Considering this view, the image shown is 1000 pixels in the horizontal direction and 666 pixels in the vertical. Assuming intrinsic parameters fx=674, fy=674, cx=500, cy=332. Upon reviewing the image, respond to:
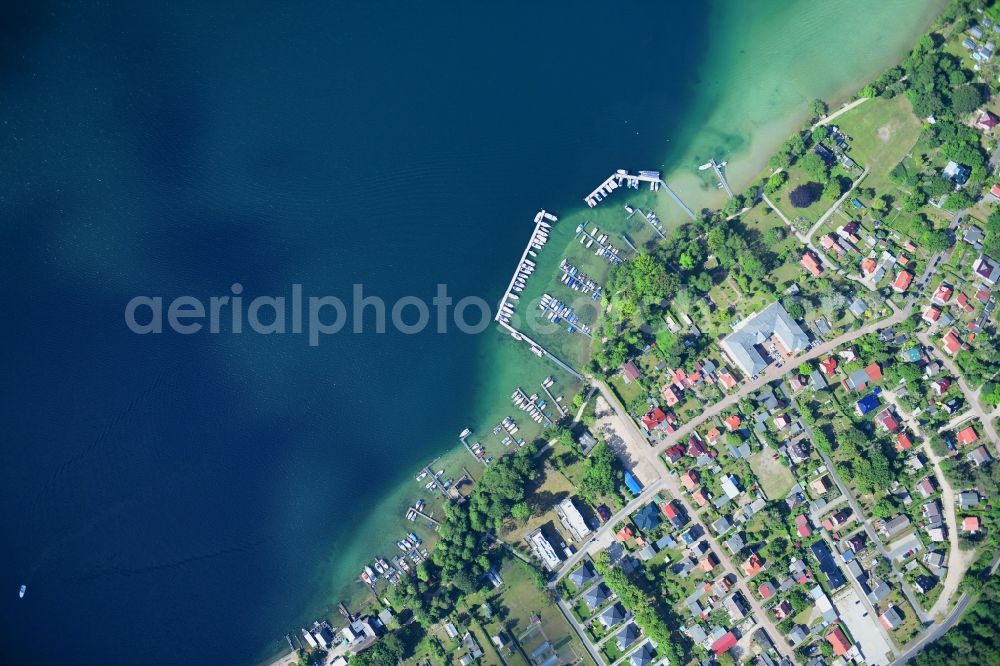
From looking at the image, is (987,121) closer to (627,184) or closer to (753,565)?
(627,184)

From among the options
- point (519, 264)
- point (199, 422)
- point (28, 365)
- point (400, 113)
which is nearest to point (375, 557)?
point (199, 422)

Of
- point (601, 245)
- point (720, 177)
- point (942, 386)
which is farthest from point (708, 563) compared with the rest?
point (720, 177)

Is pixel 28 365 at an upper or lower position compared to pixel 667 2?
upper

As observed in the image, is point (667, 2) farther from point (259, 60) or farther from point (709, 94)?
point (259, 60)

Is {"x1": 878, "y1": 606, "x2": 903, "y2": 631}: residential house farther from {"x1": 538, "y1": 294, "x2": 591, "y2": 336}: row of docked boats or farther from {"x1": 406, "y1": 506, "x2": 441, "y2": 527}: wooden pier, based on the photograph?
{"x1": 406, "y1": 506, "x2": 441, "y2": 527}: wooden pier

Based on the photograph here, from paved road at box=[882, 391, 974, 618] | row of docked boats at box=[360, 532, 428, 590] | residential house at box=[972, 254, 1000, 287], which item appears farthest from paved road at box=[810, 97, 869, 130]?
row of docked boats at box=[360, 532, 428, 590]
